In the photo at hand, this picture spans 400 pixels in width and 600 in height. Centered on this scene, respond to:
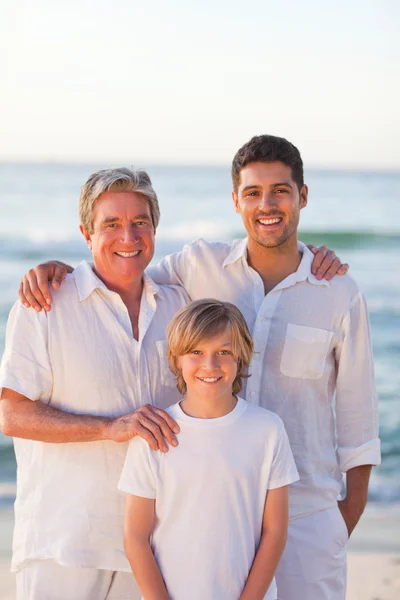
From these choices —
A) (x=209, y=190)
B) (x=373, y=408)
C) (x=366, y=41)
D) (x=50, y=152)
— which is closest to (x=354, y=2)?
(x=366, y=41)

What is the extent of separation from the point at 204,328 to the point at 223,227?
19648mm

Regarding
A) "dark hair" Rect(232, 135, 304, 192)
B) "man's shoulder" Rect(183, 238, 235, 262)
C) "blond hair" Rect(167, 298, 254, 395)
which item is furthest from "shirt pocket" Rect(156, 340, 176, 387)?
"dark hair" Rect(232, 135, 304, 192)

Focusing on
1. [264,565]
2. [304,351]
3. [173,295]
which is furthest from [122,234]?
[264,565]

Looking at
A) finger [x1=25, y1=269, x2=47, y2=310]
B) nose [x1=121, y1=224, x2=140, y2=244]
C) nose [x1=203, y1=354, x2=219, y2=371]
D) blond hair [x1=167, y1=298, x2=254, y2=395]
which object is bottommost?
nose [x1=203, y1=354, x2=219, y2=371]

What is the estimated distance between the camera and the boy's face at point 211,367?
2607 millimetres

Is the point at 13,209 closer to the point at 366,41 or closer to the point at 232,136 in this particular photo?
the point at 232,136

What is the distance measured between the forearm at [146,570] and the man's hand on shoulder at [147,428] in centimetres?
31

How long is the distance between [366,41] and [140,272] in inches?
779

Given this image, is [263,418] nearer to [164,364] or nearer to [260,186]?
[164,364]

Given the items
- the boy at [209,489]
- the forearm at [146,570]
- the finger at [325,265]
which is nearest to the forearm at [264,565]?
the boy at [209,489]

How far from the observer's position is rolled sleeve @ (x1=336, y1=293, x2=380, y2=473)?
311cm

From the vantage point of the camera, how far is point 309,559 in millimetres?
3023

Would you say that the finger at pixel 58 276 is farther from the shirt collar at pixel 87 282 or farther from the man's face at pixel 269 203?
the man's face at pixel 269 203

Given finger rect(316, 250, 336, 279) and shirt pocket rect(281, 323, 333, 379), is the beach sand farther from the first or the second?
finger rect(316, 250, 336, 279)
